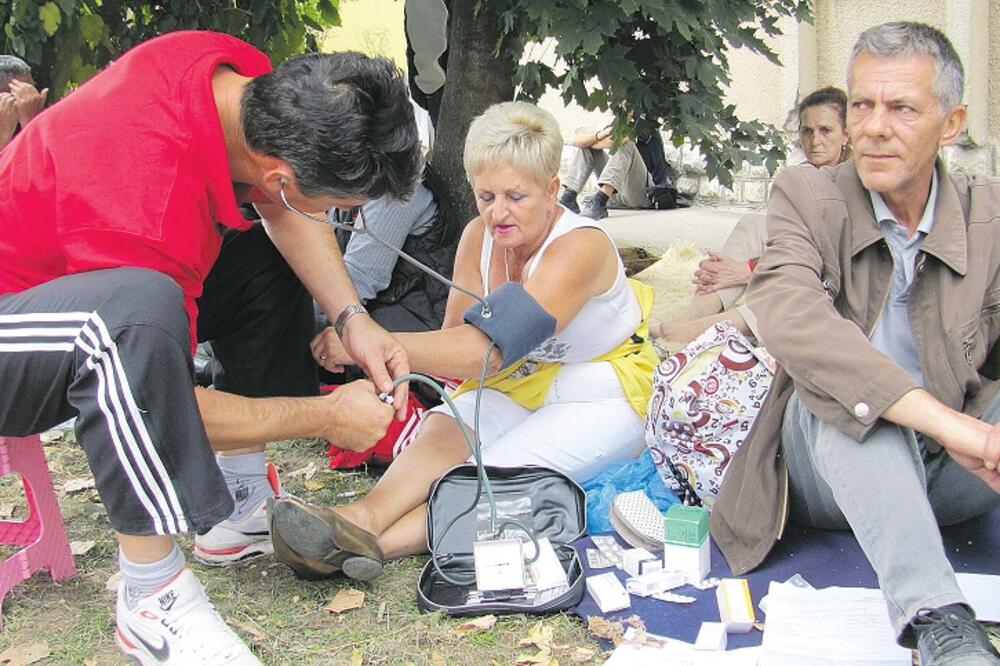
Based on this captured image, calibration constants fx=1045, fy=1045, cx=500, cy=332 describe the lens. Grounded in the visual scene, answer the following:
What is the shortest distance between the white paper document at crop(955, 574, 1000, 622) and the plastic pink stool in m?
2.29

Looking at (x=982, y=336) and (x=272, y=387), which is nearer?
(x=982, y=336)

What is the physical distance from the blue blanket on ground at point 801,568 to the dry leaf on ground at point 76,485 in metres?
→ 1.77

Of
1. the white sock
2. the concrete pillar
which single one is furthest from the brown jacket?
the concrete pillar

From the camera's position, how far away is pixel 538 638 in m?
2.46

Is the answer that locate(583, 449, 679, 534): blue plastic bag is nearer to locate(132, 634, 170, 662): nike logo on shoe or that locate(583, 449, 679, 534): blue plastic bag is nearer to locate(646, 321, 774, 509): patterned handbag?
locate(646, 321, 774, 509): patterned handbag

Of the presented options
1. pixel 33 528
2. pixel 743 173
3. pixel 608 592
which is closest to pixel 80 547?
pixel 33 528

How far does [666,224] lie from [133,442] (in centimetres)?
651

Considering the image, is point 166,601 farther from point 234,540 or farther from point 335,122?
point 335,122

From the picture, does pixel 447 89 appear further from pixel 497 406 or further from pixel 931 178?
pixel 931 178

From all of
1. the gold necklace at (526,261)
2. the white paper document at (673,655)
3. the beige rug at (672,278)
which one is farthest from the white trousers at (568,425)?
the beige rug at (672,278)

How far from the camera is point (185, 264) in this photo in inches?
93.0

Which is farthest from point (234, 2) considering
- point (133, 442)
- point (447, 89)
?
point (133, 442)

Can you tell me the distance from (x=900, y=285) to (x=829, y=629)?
82 centimetres

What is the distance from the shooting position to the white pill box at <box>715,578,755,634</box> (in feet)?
7.91
